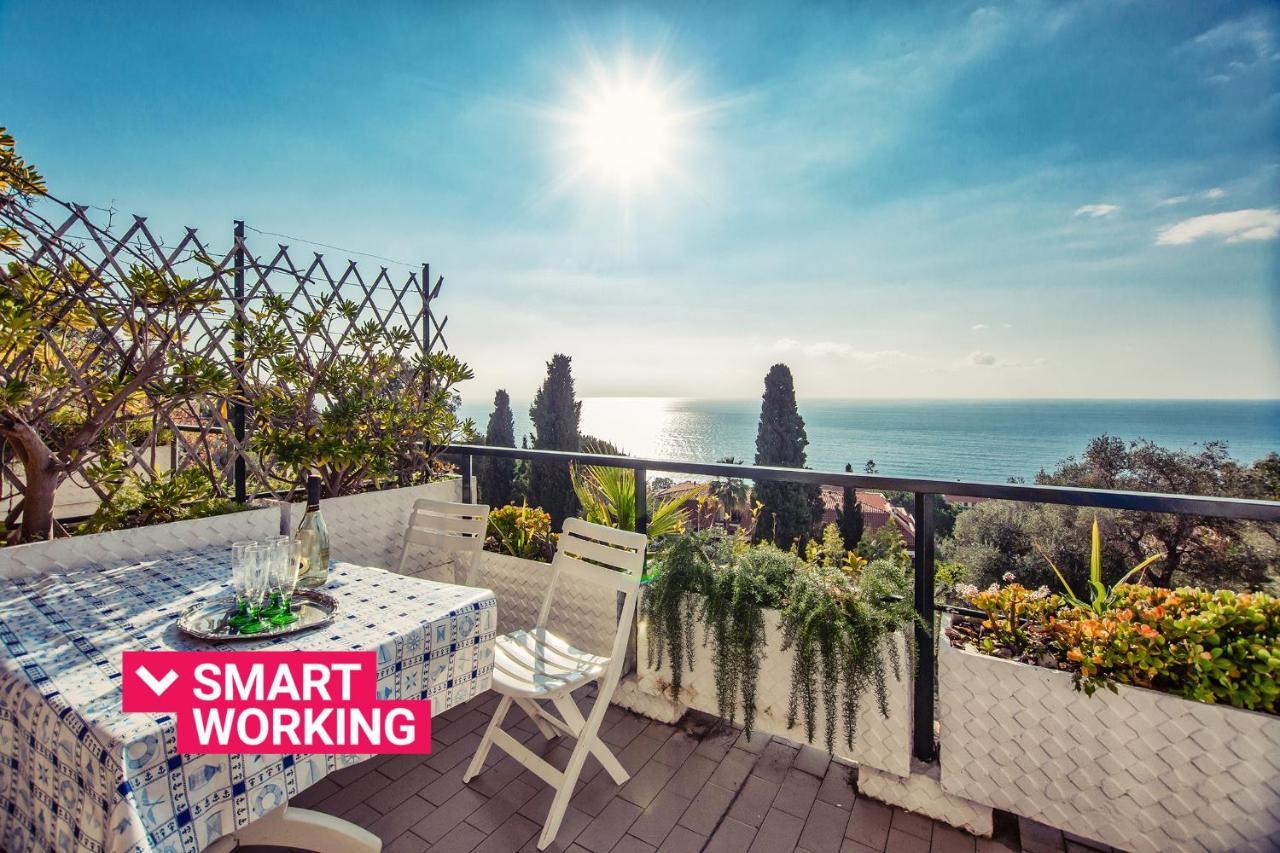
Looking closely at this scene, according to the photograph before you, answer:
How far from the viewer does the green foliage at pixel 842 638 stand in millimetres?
1878

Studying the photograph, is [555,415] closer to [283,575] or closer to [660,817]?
[660,817]

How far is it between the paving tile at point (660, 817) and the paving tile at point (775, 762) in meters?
0.31

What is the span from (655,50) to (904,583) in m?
5.22

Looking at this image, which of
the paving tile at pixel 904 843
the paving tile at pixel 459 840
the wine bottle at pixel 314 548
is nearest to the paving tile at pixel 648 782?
the paving tile at pixel 459 840

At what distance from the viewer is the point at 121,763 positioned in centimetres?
86

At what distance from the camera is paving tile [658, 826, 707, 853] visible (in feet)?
5.65

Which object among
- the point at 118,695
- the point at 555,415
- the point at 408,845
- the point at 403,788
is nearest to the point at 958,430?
the point at 555,415

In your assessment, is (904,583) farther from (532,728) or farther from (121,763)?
(121,763)

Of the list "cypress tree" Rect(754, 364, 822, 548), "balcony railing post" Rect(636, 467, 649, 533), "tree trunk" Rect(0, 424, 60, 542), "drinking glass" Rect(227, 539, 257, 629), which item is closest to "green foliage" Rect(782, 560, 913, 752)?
"balcony railing post" Rect(636, 467, 649, 533)

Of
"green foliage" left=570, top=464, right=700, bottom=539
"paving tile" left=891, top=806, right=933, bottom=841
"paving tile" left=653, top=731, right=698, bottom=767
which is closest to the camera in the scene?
"paving tile" left=891, top=806, right=933, bottom=841

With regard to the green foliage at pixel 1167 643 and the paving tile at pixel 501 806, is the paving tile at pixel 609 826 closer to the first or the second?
the paving tile at pixel 501 806

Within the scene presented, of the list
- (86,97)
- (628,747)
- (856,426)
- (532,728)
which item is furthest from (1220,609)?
(856,426)

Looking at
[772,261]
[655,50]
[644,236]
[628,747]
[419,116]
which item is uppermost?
[772,261]

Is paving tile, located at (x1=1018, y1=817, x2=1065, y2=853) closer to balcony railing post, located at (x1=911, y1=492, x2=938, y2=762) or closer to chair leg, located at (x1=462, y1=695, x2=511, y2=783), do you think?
balcony railing post, located at (x1=911, y1=492, x2=938, y2=762)
